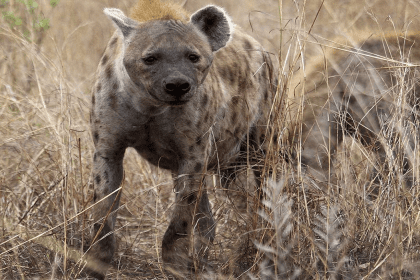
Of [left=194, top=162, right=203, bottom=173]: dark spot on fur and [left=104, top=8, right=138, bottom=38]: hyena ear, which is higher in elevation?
[left=104, top=8, right=138, bottom=38]: hyena ear

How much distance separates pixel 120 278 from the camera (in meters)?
2.56

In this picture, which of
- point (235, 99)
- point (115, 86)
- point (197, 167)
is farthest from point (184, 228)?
point (235, 99)

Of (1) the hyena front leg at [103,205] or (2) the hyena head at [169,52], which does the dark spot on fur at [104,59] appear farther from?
(1) the hyena front leg at [103,205]

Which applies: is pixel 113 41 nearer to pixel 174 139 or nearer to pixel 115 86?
pixel 115 86

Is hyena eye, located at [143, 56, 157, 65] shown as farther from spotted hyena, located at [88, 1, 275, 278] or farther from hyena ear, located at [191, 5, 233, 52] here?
hyena ear, located at [191, 5, 233, 52]

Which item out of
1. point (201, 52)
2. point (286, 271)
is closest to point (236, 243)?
point (286, 271)

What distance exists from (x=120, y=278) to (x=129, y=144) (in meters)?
0.56

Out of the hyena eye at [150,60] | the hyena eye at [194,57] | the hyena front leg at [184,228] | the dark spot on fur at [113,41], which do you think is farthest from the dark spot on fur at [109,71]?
the hyena front leg at [184,228]

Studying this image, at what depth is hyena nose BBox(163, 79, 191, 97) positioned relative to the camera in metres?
2.24

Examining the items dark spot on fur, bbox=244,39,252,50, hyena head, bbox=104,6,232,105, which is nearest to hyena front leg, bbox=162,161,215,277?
hyena head, bbox=104,6,232,105

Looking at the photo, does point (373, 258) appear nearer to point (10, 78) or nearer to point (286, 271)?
point (286, 271)

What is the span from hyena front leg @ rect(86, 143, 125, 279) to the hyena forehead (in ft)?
1.60

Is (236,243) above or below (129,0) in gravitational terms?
below

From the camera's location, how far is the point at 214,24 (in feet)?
8.55
